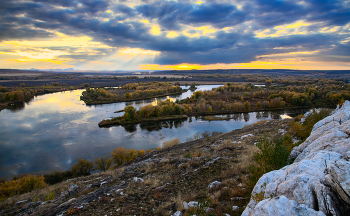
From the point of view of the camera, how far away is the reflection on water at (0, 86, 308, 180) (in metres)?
22.0

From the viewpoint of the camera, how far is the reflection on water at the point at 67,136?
72.3 feet

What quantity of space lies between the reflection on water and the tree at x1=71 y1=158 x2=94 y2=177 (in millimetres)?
3238

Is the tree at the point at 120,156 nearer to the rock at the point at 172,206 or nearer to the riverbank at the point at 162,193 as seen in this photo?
the riverbank at the point at 162,193

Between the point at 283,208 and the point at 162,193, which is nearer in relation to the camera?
the point at 283,208

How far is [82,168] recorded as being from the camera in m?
18.5

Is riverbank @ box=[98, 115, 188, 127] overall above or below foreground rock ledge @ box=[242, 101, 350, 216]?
below

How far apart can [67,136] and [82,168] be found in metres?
14.6

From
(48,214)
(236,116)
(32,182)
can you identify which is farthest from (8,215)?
(236,116)

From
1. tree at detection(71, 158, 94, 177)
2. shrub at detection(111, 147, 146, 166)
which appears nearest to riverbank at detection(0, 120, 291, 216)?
tree at detection(71, 158, 94, 177)

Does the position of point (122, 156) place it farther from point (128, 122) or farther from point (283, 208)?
point (128, 122)

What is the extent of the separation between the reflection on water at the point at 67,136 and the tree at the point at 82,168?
10.6 ft

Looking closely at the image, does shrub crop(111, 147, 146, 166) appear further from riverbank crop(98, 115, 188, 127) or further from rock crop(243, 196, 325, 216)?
riverbank crop(98, 115, 188, 127)

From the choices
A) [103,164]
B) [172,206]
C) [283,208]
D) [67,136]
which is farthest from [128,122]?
[283,208]

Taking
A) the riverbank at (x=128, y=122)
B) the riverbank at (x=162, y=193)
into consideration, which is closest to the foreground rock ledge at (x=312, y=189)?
the riverbank at (x=162, y=193)
